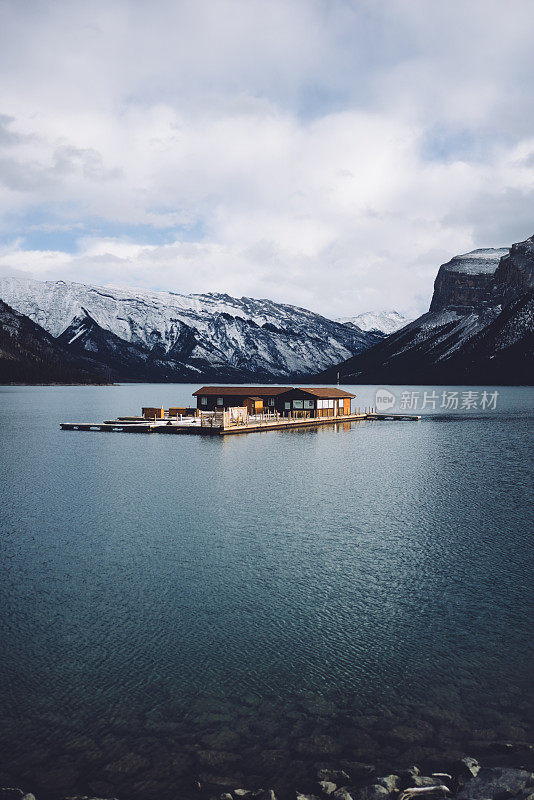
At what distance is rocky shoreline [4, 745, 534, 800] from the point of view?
523 inches

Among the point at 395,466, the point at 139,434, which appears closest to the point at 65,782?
the point at 395,466

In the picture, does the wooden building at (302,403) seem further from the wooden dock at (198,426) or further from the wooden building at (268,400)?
the wooden dock at (198,426)

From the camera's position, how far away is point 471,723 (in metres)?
16.3

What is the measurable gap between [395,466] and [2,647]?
162 ft

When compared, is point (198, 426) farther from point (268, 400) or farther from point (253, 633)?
point (253, 633)

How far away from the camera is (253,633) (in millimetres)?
21703

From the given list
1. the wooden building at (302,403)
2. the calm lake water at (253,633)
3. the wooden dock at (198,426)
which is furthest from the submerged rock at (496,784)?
the wooden building at (302,403)

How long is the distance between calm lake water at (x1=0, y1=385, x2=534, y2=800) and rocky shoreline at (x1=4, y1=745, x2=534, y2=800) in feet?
1.27

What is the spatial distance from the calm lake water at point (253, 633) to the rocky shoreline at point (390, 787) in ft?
1.27

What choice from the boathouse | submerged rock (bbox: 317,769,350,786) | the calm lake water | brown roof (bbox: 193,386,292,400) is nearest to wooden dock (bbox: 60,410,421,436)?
the boathouse

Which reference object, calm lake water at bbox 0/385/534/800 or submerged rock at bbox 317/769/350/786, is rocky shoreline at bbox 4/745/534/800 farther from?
calm lake water at bbox 0/385/534/800

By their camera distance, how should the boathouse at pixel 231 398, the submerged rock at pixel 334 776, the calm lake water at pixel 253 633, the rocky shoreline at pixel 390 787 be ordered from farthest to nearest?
the boathouse at pixel 231 398, the calm lake water at pixel 253 633, the submerged rock at pixel 334 776, the rocky shoreline at pixel 390 787

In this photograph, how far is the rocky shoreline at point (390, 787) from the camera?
1330 cm

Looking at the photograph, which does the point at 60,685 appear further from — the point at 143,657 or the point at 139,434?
the point at 139,434
